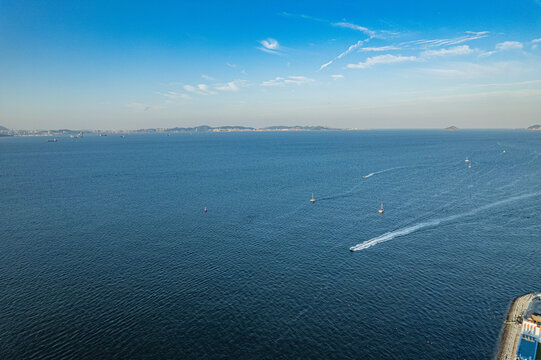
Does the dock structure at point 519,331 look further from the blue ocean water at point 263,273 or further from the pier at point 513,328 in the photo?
the blue ocean water at point 263,273

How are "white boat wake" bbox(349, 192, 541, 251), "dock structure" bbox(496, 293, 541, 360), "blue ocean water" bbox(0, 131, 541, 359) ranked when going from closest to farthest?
1. "dock structure" bbox(496, 293, 541, 360)
2. "blue ocean water" bbox(0, 131, 541, 359)
3. "white boat wake" bbox(349, 192, 541, 251)

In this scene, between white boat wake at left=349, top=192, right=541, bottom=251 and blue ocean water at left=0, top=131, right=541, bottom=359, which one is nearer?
blue ocean water at left=0, top=131, right=541, bottom=359

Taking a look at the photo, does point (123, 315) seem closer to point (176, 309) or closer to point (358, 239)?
point (176, 309)

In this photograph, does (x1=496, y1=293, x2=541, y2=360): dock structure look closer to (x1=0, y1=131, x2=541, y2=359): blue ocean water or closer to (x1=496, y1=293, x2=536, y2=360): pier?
(x1=496, y1=293, x2=536, y2=360): pier

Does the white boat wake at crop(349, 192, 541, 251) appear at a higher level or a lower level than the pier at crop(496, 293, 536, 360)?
higher

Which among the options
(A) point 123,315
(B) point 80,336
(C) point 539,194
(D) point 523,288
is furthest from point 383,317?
(C) point 539,194

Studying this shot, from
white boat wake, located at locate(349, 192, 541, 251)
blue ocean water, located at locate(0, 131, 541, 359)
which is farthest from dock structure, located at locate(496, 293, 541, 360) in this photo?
white boat wake, located at locate(349, 192, 541, 251)

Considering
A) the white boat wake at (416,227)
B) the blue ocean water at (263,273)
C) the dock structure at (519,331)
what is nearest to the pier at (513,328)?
the dock structure at (519,331)

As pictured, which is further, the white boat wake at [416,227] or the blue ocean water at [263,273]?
the white boat wake at [416,227]
